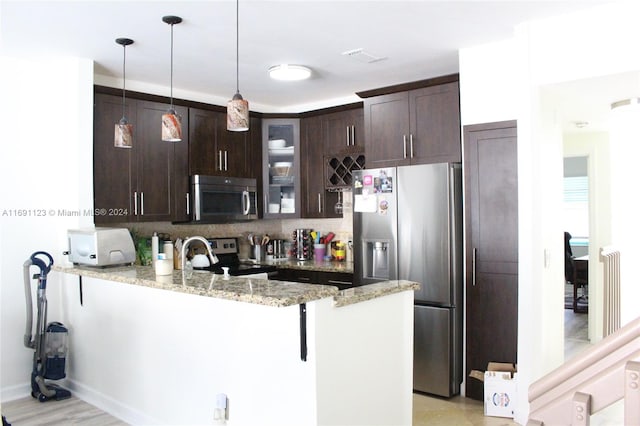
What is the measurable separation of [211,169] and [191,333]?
2.37 m

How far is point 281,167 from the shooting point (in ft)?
17.9

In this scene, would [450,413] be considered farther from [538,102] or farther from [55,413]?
[55,413]

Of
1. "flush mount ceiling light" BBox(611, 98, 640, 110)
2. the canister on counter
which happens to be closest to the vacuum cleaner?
the canister on counter

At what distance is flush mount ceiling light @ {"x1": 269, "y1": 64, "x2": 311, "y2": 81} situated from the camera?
13.6 ft

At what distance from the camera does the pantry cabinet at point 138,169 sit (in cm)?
416

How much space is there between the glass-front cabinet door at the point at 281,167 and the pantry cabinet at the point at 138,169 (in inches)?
37.7

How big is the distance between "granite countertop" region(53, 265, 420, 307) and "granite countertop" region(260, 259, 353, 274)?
179cm

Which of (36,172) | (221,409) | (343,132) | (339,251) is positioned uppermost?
(343,132)

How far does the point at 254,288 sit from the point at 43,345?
2.15 m

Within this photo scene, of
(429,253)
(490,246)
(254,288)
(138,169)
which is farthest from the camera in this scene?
(138,169)

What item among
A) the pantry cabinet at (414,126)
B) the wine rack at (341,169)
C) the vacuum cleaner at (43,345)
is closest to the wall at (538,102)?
the pantry cabinet at (414,126)

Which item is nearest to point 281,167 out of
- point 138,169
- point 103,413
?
point 138,169

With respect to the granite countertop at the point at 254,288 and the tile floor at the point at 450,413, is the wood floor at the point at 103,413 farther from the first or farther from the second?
the granite countertop at the point at 254,288

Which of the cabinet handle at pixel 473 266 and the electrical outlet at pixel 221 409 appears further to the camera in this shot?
the cabinet handle at pixel 473 266
